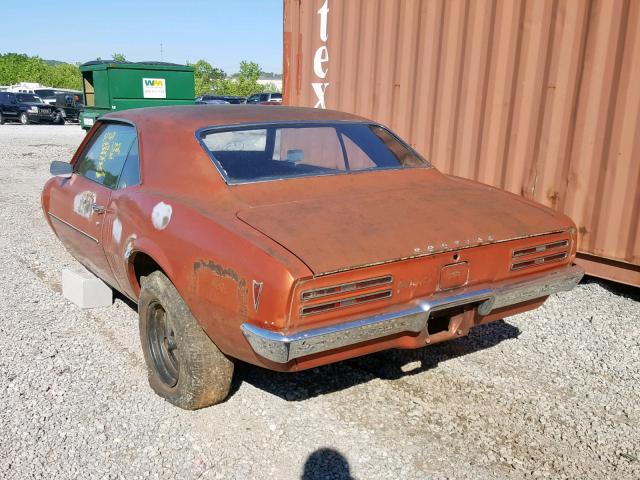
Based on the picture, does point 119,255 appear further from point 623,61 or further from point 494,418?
point 623,61

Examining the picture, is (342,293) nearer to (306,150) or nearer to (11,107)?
(306,150)

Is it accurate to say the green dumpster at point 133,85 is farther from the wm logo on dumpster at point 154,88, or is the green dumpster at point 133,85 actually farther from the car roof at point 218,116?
the car roof at point 218,116

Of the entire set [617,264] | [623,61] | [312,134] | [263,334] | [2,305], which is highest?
[623,61]

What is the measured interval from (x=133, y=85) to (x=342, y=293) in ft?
47.8

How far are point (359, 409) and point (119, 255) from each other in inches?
60.1

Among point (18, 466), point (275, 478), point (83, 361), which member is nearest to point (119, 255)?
point (83, 361)

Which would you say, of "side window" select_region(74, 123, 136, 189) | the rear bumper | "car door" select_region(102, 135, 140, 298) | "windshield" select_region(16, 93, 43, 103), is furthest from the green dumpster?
the rear bumper

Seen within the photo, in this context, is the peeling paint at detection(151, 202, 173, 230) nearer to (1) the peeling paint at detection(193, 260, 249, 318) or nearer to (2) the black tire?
(2) the black tire

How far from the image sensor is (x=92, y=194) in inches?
151

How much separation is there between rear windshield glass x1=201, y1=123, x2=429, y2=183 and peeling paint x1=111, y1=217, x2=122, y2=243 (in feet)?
2.19

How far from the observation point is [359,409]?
3.07 meters

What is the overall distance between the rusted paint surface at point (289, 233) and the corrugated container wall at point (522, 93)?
1.74 meters

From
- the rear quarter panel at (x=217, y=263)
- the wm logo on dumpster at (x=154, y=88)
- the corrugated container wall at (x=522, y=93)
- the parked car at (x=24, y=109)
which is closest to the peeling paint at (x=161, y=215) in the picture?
the rear quarter panel at (x=217, y=263)

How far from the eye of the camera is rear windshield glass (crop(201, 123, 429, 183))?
3.25m
